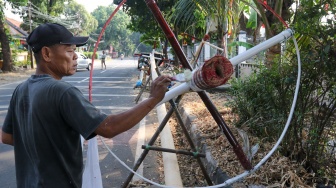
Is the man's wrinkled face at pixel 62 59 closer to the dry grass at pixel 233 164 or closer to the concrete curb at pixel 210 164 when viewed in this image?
the dry grass at pixel 233 164

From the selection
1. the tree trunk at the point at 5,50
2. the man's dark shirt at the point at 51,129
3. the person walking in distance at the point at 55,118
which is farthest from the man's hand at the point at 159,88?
the tree trunk at the point at 5,50

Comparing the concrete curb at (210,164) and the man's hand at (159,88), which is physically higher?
the man's hand at (159,88)

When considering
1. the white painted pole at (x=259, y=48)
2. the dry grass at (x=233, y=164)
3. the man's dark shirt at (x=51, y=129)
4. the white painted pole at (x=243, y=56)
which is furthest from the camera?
the dry grass at (x=233, y=164)

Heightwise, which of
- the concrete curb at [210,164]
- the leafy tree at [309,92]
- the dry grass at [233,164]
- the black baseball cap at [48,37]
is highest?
the black baseball cap at [48,37]

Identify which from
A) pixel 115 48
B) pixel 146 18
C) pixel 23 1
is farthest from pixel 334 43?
pixel 115 48

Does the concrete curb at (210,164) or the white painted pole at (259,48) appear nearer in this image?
the white painted pole at (259,48)

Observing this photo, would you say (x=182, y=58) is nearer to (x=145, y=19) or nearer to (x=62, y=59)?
(x=62, y=59)

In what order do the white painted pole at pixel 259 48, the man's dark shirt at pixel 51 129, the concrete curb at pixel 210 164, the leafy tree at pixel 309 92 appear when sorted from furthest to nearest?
the concrete curb at pixel 210 164, the leafy tree at pixel 309 92, the white painted pole at pixel 259 48, the man's dark shirt at pixel 51 129

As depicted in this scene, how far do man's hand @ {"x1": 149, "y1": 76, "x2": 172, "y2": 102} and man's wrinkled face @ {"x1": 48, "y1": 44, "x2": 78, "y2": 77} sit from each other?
1.65 ft

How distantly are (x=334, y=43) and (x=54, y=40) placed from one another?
223 cm

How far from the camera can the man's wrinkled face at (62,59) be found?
1950 millimetres

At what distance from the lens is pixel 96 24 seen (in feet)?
226

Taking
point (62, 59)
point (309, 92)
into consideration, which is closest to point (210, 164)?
point (309, 92)

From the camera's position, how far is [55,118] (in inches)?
69.4
